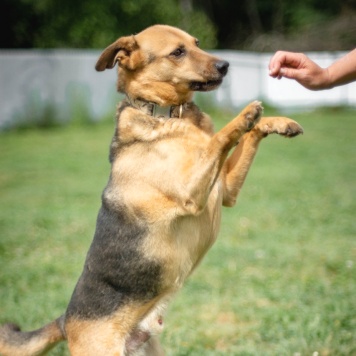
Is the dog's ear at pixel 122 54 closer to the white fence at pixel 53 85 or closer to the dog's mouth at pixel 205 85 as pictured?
the dog's mouth at pixel 205 85

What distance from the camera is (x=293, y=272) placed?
7.41m

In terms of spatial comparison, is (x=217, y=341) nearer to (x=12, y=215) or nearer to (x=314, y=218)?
(x=314, y=218)

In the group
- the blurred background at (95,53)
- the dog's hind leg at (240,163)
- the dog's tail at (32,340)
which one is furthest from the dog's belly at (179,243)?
the blurred background at (95,53)

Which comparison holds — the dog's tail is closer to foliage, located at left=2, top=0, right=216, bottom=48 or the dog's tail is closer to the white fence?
the white fence

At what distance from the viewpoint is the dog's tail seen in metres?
4.37

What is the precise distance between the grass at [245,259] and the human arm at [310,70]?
204 centimetres

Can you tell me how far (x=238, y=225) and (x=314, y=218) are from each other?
1.09 meters

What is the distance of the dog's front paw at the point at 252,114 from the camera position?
4273mm

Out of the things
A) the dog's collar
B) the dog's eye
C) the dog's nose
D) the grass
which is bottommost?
the grass

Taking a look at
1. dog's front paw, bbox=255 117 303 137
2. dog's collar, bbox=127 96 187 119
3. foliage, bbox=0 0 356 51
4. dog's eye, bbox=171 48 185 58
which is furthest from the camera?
foliage, bbox=0 0 356 51

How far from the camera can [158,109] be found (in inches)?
185

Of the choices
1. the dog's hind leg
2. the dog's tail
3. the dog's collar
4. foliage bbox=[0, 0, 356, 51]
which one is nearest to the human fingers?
the dog's hind leg

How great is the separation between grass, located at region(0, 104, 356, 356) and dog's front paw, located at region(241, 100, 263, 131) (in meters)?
1.94

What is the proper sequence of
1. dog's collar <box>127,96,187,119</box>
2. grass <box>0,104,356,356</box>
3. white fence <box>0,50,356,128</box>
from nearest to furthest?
dog's collar <box>127,96,187,119</box> < grass <box>0,104,356,356</box> < white fence <box>0,50,356,128</box>
